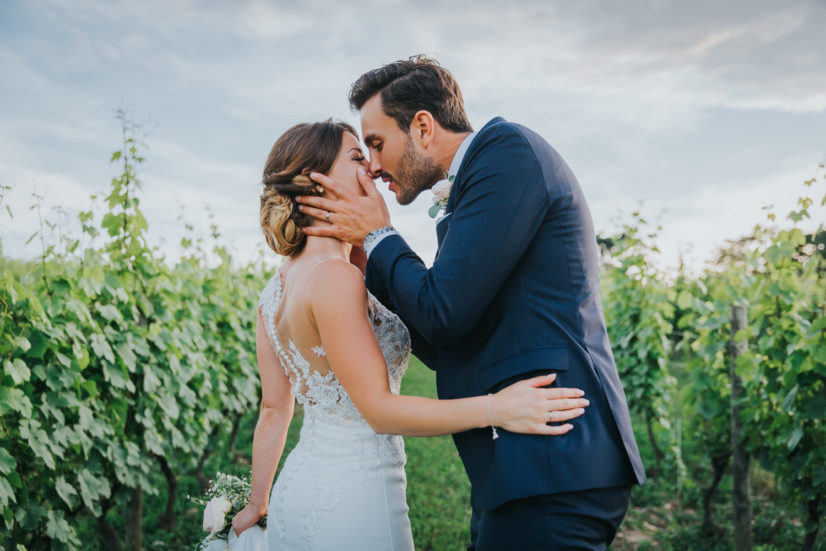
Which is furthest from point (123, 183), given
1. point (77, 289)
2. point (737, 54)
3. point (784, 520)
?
point (737, 54)

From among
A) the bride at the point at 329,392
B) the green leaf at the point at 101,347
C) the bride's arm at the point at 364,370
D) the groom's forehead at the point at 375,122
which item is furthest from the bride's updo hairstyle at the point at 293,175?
the green leaf at the point at 101,347

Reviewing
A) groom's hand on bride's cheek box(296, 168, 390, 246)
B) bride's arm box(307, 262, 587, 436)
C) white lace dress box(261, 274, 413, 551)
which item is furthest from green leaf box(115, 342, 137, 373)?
bride's arm box(307, 262, 587, 436)

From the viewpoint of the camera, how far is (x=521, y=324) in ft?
5.97

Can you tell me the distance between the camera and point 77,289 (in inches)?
158

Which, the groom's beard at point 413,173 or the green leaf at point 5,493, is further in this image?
the green leaf at point 5,493

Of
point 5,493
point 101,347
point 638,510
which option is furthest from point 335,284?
point 638,510

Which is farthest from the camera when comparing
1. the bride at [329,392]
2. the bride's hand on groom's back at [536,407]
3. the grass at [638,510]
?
the grass at [638,510]

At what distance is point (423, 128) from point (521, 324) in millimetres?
937

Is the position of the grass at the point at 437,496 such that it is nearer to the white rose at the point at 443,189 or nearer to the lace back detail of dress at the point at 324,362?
the lace back detail of dress at the point at 324,362

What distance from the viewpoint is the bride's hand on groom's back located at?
5.68 feet

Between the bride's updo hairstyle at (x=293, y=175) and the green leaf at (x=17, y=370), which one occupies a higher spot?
the bride's updo hairstyle at (x=293, y=175)

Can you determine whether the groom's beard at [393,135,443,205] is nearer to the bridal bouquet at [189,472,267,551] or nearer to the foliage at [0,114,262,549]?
the bridal bouquet at [189,472,267,551]

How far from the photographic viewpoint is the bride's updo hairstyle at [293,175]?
7.77 feet

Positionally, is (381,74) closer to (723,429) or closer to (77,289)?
(77,289)
